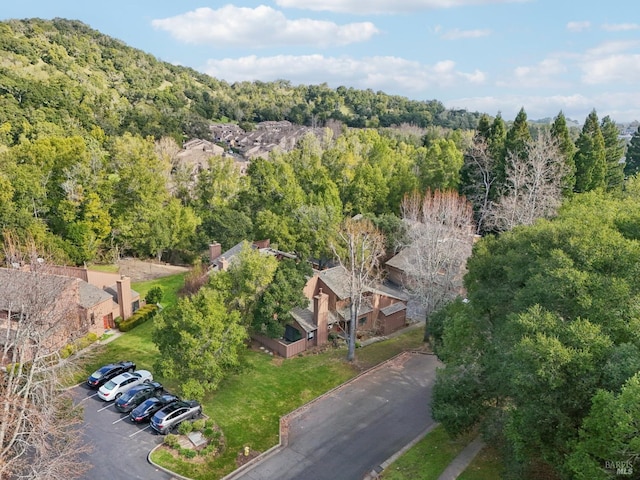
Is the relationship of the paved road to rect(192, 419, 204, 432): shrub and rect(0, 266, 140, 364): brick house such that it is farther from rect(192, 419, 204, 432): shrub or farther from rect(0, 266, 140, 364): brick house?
rect(0, 266, 140, 364): brick house

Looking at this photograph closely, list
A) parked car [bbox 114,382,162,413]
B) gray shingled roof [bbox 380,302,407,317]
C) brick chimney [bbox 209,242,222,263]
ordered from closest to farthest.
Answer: parked car [bbox 114,382,162,413] < gray shingled roof [bbox 380,302,407,317] < brick chimney [bbox 209,242,222,263]

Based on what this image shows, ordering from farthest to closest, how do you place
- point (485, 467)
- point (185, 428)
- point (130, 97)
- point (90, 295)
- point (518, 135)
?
1. point (130, 97)
2. point (518, 135)
3. point (90, 295)
4. point (185, 428)
5. point (485, 467)

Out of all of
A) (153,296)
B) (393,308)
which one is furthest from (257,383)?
(153,296)

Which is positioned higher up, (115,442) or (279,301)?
(279,301)

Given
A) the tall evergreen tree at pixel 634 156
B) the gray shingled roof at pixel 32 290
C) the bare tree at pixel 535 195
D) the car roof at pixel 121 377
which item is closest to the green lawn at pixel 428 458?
the car roof at pixel 121 377

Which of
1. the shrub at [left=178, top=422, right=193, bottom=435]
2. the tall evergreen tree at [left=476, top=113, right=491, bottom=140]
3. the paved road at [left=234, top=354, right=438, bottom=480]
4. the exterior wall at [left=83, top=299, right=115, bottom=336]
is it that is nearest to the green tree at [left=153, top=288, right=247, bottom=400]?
the shrub at [left=178, top=422, right=193, bottom=435]

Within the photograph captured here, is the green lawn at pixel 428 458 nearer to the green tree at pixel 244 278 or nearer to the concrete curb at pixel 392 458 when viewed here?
the concrete curb at pixel 392 458

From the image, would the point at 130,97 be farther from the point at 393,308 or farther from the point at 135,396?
the point at 135,396
